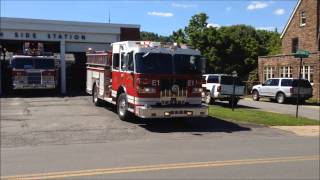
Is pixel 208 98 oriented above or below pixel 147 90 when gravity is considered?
below

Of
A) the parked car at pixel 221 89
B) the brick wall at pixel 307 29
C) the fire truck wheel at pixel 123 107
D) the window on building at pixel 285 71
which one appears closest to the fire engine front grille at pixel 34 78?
the parked car at pixel 221 89

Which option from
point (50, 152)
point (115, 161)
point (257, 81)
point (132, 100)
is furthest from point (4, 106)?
point (257, 81)

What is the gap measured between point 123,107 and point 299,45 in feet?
109

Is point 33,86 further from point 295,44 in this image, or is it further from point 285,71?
point 295,44

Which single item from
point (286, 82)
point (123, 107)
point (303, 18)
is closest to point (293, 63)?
point (303, 18)

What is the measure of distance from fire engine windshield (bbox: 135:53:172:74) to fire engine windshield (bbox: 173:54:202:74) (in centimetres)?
32

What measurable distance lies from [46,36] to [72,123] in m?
16.8

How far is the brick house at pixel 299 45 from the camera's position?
42.0 metres

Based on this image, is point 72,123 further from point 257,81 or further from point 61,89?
point 257,81

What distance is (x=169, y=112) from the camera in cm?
1759

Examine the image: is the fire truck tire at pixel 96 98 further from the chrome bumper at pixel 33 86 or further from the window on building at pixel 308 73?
the window on building at pixel 308 73

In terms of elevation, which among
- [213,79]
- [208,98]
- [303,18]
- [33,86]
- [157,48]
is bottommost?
[208,98]

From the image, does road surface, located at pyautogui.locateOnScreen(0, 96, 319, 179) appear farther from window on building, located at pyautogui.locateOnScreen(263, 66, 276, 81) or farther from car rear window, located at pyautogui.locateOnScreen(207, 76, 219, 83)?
window on building, located at pyautogui.locateOnScreen(263, 66, 276, 81)

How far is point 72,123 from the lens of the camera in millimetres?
18312
